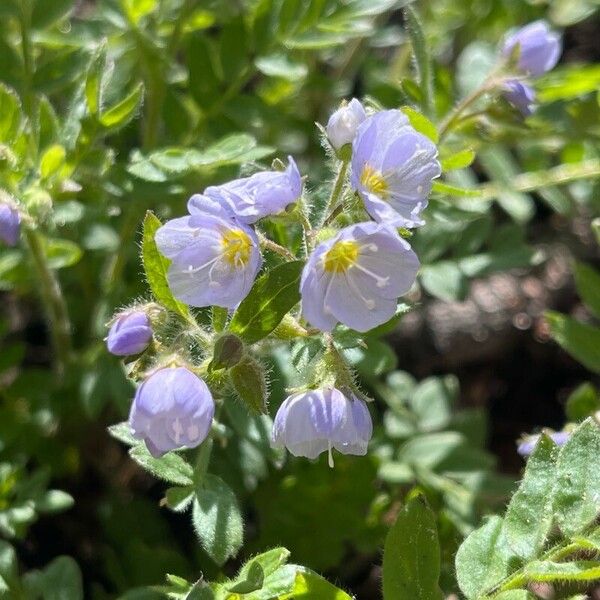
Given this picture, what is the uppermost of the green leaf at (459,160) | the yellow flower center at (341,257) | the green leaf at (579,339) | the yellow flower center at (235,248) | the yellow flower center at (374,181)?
the yellow flower center at (374,181)

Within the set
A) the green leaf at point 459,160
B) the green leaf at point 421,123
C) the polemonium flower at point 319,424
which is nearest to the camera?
the polemonium flower at point 319,424

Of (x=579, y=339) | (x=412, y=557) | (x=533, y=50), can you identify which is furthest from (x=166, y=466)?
(x=533, y=50)

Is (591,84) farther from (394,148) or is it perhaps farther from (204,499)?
(204,499)

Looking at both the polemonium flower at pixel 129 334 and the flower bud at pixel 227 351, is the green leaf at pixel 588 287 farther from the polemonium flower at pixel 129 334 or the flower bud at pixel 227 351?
the polemonium flower at pixel 129 334

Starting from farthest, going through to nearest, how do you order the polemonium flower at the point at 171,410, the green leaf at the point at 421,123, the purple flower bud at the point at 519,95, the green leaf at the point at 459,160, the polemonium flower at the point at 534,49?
Answer: the polemonium flower at the point at 534,49, the purple flower bud at the point at 519,95, the green leaf at the point at 459,160, the green leaf at the point at 421,123, the polemonium flower at the point at 171,410

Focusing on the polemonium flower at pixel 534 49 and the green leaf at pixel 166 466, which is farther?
the polemonium flower at pixel 534 49

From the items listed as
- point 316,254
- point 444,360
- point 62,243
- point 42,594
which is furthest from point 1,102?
point 444,360

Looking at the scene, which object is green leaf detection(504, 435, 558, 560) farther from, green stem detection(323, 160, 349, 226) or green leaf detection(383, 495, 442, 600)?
green stem detection(323, 160, 349, 226)

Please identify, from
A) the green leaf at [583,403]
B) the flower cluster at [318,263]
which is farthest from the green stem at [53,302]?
the green leaf at [583,403]
